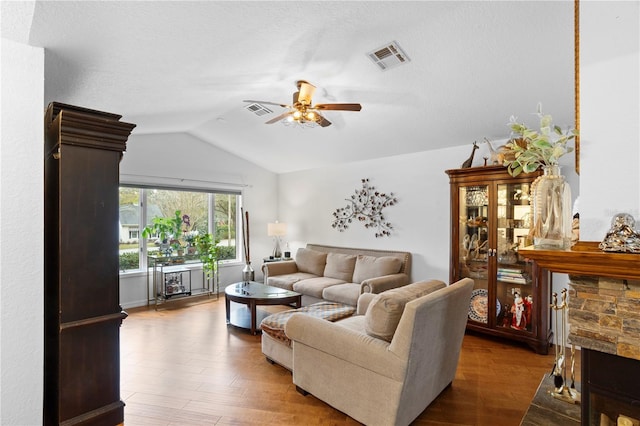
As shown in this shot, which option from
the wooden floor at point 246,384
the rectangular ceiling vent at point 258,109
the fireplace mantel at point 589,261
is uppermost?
the rectangular ceiling vent at point 258,109

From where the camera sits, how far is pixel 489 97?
2.97 metres

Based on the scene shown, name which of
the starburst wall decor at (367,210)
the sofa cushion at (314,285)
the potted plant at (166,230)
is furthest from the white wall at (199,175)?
the sofa cushion at (314,285)

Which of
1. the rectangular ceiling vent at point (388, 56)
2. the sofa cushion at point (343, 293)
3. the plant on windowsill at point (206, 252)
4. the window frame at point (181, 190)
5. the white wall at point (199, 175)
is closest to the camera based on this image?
the rectangular ceiling vent at point (388, 56)

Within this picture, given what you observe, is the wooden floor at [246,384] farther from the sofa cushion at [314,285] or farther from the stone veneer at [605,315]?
the stone veneer at [605,315]

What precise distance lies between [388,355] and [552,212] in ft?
3.75

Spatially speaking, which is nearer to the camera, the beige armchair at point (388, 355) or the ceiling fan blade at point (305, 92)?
the beige armchair at point (388, 355)

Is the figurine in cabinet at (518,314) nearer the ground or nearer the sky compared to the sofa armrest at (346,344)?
nearer the ground

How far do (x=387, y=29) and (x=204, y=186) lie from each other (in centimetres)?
428

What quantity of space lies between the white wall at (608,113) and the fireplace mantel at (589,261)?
0.51 feet

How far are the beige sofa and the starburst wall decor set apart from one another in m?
0.38

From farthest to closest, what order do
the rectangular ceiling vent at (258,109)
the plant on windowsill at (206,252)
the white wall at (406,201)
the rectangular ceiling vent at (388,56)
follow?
the plant on windowsill at (206,252) < the white wall at (406,201) < the rectangular ceiling vent at (258,109) < the rectangular ceiling vent at (388,56)

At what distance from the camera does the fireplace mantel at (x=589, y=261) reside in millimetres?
1055

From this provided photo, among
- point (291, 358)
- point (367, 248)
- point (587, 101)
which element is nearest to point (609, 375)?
point (587, 101)

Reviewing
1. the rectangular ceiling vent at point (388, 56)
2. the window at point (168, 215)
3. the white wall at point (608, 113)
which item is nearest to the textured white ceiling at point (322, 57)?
the rectangular ceiling vent at point (388, 56)
